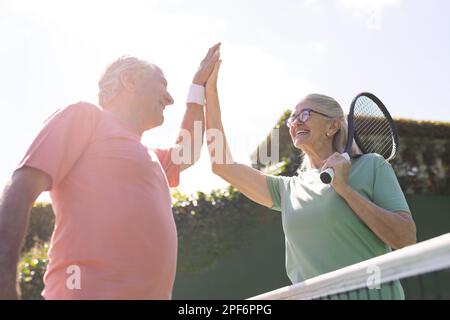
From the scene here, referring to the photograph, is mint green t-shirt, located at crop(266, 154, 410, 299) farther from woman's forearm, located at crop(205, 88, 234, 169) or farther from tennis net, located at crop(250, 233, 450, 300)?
woman's forearm, located at crop(205, 88, 234, 169)

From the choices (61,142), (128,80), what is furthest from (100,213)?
(128,80)

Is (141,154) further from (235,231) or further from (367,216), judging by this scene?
(235,231)

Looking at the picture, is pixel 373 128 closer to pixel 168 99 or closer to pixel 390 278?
pixel 168 99

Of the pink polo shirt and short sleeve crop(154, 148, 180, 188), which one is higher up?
short sleeve crop(154, 148, 180, 188)

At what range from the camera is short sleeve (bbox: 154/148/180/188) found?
3.06 m

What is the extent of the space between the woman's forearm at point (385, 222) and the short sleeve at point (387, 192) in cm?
7

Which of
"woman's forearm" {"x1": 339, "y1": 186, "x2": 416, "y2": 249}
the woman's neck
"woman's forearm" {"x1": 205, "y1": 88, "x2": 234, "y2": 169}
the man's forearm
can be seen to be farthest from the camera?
"woman's forearm" {"x1": 205, "y1": 88, "x2": 234, "y2": 169}

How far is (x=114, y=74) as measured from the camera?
2.79m

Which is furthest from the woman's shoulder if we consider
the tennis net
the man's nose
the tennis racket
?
the man's nose

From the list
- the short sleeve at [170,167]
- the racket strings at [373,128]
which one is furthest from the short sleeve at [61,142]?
the racket strings at [373,128]

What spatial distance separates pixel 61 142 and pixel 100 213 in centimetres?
29

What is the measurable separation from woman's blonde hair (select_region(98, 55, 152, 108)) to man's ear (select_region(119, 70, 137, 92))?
0.01 meters

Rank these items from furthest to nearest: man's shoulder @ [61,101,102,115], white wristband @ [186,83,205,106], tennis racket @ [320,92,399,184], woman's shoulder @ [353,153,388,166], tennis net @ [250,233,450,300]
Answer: tennis racket @ [320,92,399,184]
white wristband @ [186,83,205,106]
woman's shoulder @ [353,153,388,166]
man's shoulder @ [61,101,102,115]
tennis net @ [250,233,450,300]

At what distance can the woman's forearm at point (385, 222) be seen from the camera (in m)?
3.05
